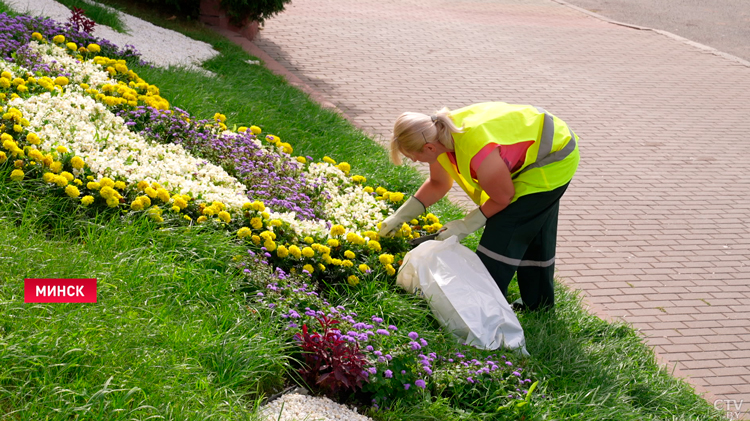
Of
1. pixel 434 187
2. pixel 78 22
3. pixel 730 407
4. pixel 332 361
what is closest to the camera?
pixel 332 361

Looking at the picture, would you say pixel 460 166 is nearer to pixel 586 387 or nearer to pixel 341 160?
pixel 586 387

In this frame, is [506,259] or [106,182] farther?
[506,259]

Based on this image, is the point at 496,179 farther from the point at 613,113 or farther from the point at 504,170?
the point at 613,113

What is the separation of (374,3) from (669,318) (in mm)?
11973

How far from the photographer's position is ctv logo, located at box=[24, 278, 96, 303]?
117 inches

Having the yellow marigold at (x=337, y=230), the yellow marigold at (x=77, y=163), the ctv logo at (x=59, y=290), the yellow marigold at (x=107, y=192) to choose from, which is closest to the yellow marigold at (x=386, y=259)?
the yellow marigold at (x=337, y=230)

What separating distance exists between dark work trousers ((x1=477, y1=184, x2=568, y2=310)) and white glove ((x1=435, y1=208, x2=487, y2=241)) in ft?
0.20

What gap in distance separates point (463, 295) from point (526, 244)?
0.65 m

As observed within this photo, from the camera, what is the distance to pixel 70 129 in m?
4.64

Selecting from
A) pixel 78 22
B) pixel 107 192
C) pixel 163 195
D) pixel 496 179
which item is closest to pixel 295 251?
pixel 163 195

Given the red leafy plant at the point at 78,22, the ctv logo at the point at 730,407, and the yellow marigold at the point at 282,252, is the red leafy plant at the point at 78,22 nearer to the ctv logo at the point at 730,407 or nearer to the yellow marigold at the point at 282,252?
the yellow marigold at the point at 282,252

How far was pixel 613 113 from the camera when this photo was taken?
31.7 ft

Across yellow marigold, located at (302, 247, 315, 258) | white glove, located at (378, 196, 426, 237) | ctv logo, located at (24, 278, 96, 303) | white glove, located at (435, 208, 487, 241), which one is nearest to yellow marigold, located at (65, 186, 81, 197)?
→ ctv logo, located at (24, 278, 96, 303)

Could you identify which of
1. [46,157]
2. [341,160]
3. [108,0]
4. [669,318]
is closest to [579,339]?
[669,318]
